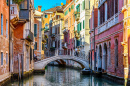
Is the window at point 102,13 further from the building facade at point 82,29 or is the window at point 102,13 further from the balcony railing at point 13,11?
the building facade at point 82,29

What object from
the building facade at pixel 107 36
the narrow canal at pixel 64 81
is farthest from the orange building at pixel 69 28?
the narrow canal at pixel 64 81

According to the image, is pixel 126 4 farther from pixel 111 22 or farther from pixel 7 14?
pixel 7 14

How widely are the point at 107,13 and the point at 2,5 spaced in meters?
10.3

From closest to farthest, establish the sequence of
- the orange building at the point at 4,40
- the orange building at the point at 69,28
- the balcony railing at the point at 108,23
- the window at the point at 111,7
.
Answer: the orange building at the point at 4,40, the balcony railing at the point at 108,23, the window at the point at 111,7, the orange building at the point at 69,28

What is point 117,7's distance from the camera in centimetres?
2064

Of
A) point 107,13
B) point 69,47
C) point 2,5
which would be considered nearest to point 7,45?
point 2,5

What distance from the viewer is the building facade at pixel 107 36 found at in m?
19.7

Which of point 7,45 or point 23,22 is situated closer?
point 7,45

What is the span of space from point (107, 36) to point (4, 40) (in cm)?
913

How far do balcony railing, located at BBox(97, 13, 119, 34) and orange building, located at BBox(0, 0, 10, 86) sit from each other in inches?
289

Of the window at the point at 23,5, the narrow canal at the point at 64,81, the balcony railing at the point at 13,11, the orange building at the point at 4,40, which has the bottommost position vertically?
the narrow canal at the point at 64,81

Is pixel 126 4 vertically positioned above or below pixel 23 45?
above

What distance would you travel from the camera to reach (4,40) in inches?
687

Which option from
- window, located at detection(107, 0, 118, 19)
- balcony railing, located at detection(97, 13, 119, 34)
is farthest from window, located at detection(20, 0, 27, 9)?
window, located at detection(107, 0, 118, 19)
